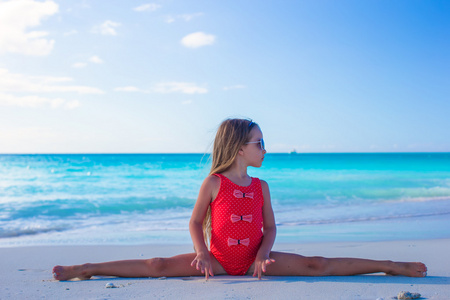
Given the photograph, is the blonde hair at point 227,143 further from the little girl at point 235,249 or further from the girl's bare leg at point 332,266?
the girl's bare leg at point 332,266

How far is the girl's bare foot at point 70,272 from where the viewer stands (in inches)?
126

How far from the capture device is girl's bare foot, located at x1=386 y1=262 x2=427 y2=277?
10.5ft

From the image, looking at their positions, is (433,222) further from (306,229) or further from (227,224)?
(227,224)

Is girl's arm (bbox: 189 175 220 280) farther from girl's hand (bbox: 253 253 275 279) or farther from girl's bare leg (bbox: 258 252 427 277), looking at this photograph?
girl's bare leg (bbox: 258 252 427 277)

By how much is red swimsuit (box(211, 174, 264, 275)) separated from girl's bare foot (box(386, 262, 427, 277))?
3.60 feet

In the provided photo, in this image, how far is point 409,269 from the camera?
127 inches

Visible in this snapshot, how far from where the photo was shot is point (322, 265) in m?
3.29

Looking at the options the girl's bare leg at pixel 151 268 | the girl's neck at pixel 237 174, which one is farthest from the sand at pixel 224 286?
the girl's neck at pixel 237 174

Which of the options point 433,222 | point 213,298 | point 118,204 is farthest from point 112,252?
point 118,204

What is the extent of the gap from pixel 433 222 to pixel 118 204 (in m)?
8.08

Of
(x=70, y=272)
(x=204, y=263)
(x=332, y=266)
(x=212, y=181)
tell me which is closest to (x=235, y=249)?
(x=204, y=263)

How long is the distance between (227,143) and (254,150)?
0.23 meters

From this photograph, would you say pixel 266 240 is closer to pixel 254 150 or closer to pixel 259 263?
pixel 259 263

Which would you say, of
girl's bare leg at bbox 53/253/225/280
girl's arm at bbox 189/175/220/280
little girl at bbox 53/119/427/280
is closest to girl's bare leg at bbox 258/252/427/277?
little girl at bbox 53/119/427/280
